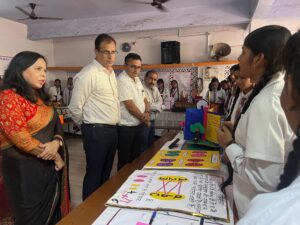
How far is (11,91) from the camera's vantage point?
131 cm

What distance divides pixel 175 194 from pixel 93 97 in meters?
1.34

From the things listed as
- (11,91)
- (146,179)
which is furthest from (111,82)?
(146,179)

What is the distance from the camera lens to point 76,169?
3.57 m

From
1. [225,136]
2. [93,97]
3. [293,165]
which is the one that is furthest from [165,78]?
[293,165]

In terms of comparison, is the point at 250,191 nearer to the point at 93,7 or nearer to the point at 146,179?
the point at 146,179

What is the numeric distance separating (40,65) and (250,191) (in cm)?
128

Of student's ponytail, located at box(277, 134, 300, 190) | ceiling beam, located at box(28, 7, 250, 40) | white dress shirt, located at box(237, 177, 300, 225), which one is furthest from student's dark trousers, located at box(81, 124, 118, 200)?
ceiling beam, located at box(28, 7, 250, 40)

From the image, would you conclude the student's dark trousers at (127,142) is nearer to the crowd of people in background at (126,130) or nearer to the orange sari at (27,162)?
the crowd of people in background at (126,130)

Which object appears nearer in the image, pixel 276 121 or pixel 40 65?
pixel 276 121

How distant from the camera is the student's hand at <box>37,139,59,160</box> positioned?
1.38 meters

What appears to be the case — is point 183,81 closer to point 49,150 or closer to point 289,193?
point 49,150

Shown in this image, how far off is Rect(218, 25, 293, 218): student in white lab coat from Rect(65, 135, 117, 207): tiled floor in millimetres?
2067

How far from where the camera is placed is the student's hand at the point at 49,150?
4.54 feet

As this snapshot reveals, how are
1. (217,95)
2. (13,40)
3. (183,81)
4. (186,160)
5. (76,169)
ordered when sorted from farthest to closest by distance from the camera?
1. (183,81)
2. (13,40)
3. (217,95)
4. (76,169)
5. (186,160)
